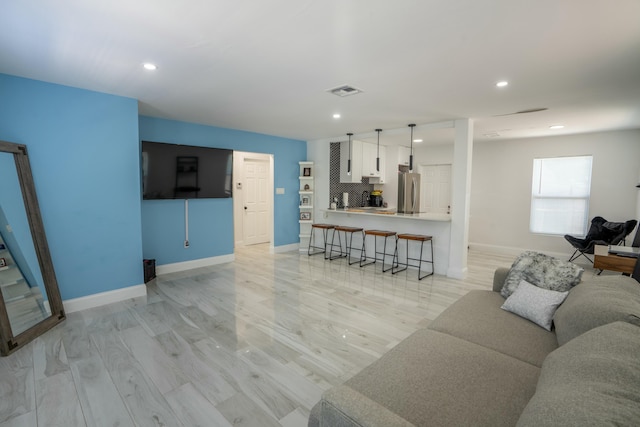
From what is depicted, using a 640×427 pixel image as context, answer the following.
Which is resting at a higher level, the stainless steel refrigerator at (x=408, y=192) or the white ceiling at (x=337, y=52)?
the white ceiling at (x=337, y=52)

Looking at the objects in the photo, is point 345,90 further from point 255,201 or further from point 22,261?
point 255,201

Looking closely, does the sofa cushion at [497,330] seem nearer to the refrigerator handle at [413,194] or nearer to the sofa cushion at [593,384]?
the sofa cushion at [593,384]

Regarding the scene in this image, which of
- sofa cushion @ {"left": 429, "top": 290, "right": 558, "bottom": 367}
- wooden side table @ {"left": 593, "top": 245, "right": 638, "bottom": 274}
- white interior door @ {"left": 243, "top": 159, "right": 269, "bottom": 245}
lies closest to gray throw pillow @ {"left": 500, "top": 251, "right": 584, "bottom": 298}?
sofa cushion @ {"left": 429, "top": 290, "right": 558, "bottom": 367}

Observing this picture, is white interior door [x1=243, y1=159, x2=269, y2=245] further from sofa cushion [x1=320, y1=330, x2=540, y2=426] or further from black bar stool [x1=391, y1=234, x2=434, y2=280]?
sofa cushion [x1=320, y1=330, x2=540, y2=426]

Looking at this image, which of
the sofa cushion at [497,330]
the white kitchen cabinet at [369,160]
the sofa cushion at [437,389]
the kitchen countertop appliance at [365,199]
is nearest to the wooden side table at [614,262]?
the sofa cushion at [497,330]

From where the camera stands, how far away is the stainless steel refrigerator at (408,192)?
554cm

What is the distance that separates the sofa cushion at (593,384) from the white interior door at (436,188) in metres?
6.36

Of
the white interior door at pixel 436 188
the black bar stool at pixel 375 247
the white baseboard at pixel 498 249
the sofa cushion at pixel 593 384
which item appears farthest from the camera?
the white interior door at pixel 436 188

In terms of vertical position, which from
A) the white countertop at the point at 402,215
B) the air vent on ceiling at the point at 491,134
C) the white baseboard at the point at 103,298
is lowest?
the white baseboard at the point at 103,298

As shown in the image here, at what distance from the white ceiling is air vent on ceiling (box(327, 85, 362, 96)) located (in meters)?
0.08

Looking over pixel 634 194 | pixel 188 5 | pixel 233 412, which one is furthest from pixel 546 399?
pixel 634 194

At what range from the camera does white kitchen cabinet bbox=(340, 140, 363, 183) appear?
6246 mm

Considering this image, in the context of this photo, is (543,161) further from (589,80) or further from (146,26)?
(146,26)

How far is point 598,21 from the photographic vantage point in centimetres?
193
